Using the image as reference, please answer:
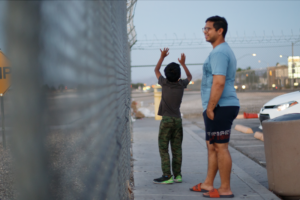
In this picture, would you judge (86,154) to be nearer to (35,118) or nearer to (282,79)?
(35,118)

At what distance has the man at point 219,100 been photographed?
353 cm

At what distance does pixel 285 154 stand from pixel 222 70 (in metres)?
1.23

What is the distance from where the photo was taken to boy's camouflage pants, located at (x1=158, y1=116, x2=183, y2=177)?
169 inches

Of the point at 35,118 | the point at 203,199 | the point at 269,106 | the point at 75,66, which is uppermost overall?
the point at 75,66

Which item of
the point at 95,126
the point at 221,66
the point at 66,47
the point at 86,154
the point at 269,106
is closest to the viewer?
the point at 66,47

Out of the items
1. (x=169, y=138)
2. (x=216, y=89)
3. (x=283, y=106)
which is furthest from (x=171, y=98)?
(x=283, y=106)

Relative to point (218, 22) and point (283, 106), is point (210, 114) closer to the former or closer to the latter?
point (218, 22)

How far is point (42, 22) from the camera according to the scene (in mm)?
598

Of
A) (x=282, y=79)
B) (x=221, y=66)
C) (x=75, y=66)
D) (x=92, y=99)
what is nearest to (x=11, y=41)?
(x=75, y=66)

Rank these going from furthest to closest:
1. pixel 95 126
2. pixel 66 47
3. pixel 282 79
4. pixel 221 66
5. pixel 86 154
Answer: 1. pixel 282 79
2. pixel 221 66
3. pixel 95 126
4. pixel 86 154
5. pixel 66 47

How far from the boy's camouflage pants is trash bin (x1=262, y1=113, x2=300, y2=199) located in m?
1.17

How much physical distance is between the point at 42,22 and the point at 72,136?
31cm

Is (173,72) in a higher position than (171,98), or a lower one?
higher

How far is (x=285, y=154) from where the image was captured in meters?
3.65
